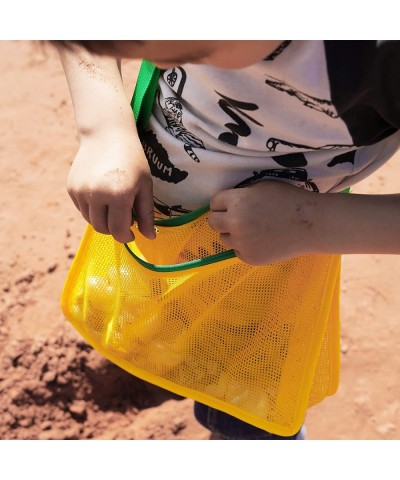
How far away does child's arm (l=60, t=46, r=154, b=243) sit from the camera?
0.83m

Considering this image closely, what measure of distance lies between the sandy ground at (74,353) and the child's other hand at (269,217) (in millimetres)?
867

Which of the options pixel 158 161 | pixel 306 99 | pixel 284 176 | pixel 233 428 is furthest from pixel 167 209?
pixel 233 428

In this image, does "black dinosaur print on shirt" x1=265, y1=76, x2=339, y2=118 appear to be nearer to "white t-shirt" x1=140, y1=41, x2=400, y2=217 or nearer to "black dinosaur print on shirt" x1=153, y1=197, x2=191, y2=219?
"white t-shirt" x1=140, y1=41, x2=400, y2=217

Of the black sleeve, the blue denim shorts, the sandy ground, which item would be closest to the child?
the black sleeve

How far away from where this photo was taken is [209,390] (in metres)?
0.99

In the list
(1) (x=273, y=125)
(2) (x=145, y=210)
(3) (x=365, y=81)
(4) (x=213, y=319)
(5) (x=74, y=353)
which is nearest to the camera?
(3) (x=365, y=81)

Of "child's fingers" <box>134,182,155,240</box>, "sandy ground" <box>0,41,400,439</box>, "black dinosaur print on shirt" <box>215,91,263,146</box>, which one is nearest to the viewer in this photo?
"black dinosaur print on shirt" <box>215,91,263,146</box>

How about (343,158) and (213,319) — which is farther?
(213,319)

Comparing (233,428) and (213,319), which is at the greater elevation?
(213,319)

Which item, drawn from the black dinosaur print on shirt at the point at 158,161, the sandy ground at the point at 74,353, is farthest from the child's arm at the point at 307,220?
the sandy ground at the point at 74,353

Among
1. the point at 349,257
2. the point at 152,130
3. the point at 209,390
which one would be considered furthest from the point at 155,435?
the point at 152,130

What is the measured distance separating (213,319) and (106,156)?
0.96 ft

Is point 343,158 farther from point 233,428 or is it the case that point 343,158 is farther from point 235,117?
point 233,428

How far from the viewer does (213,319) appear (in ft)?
3.14
